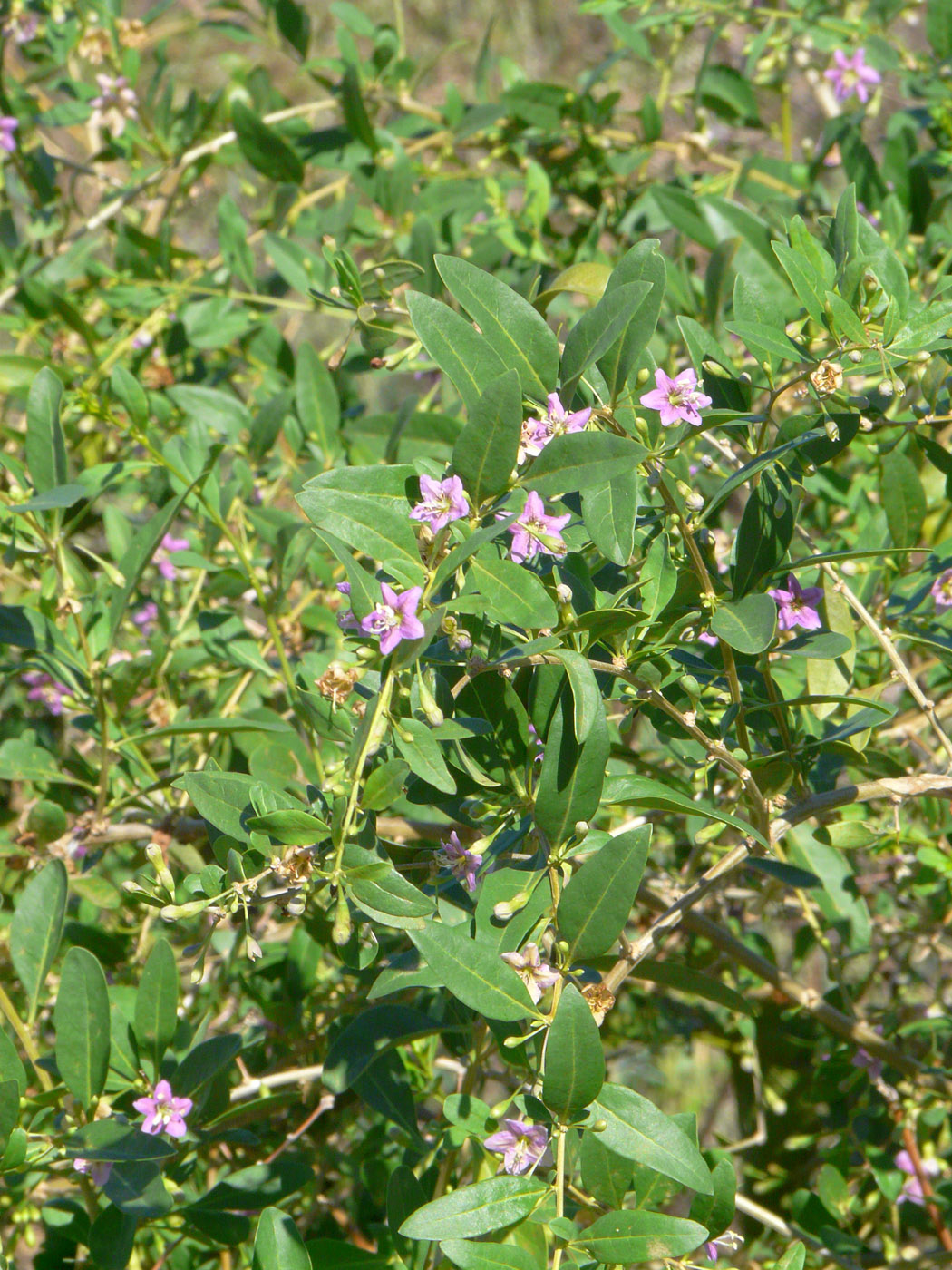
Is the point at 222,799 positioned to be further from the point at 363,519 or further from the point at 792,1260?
the point at 792,1260

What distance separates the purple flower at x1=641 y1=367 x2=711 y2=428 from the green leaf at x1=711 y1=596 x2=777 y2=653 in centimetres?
14

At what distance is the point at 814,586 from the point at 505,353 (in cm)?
42

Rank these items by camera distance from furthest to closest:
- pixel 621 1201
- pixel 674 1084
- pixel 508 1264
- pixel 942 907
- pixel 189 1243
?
pixel 674 1084 → pixel 942 907 → pixel 189 1243 → pixel 621 1201 → pixel 508 1264

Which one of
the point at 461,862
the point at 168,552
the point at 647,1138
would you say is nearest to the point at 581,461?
the point at 461,862

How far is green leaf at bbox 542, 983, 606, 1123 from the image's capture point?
27.7 inches

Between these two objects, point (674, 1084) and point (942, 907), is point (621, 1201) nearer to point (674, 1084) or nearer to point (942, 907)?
point (942, 907)

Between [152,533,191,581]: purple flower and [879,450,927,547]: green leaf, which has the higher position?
[879,450,927,547]: green leaf

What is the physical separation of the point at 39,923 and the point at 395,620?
1.95 feet

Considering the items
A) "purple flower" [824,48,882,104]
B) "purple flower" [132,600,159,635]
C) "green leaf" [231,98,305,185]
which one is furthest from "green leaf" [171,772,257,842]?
"purple flower" [824,48,882,104]

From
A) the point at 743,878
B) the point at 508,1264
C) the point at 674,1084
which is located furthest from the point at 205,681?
the point at 674,1084

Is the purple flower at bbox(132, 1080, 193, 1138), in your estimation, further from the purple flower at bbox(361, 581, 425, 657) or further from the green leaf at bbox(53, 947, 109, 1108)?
the purple flower at bbox(361, 581, 425, 657)

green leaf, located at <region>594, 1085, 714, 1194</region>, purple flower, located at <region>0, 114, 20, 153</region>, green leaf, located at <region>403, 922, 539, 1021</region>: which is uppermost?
purple flower, located at <region>0, 114, 20, 153</region>

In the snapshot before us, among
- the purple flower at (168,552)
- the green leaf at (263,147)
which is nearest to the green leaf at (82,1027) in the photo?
the purple flower at (168,552)

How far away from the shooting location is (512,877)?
829mm
